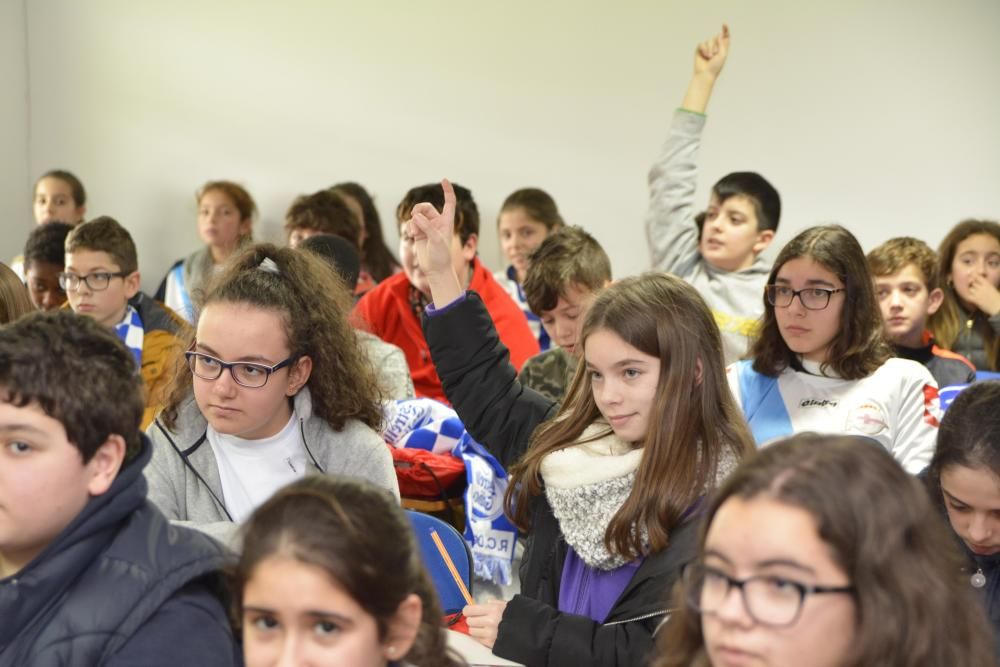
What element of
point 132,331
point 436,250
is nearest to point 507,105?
point 132,331

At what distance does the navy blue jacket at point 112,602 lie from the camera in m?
1.35

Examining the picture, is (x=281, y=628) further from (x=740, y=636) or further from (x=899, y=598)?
(x=899, y=598)

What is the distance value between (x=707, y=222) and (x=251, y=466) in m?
2.34

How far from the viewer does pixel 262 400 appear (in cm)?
214

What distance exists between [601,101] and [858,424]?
3180 mm

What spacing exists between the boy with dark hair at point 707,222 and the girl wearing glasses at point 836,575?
8.56ft

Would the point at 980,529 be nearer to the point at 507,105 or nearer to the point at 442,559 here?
the point at 442,559

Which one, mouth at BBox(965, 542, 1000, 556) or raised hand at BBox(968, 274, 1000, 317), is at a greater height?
raised hand at BBox(968, 274, 1000, 317)

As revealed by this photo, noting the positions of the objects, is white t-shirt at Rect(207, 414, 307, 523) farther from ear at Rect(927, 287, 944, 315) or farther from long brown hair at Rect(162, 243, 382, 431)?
ear at Rect(927, 287, 944, 315)

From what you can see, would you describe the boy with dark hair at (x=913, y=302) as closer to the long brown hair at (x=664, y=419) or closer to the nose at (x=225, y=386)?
the long brown hair at (x=664, y=419)

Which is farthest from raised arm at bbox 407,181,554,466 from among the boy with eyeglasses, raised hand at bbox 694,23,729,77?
raised hand at bbox 694,23,729,77

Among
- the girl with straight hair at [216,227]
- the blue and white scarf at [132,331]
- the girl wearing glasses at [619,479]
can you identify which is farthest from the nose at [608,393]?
the girl with straight hair at [216,227]

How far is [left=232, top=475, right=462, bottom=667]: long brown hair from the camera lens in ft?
4.17

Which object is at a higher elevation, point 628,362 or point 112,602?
point 628,362
